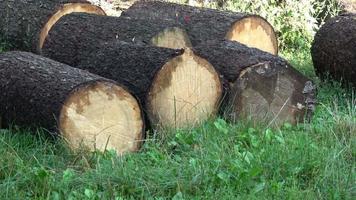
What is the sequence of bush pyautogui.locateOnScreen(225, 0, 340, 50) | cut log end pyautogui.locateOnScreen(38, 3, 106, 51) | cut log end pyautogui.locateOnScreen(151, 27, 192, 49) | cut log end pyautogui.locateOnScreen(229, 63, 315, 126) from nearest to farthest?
cut log end pyautogui.locateOnScreen(229, 63, 315, 126), cut log end pyautogui.locateOnScreen(151, 27, 192, 49), cut log end pyautogui.locateOnScreen(38, 3, 106, 51), bush pyautogui.locateOnScreen(225, 0, 340, 50)

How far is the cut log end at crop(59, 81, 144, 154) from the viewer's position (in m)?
4.77

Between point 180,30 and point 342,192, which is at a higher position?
point 180,30

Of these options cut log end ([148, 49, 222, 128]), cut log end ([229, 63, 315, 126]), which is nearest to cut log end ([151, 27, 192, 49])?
cut log end ([148, 49, 222, 128])

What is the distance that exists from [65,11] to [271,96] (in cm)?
299

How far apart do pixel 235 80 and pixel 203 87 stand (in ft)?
0.94

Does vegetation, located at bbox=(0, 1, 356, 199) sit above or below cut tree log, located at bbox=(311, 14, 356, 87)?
below

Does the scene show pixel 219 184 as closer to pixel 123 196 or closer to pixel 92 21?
pixel 123 196

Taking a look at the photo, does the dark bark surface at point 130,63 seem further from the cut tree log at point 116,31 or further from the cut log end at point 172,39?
the cut log end at point 172,39

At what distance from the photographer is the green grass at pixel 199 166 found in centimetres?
396

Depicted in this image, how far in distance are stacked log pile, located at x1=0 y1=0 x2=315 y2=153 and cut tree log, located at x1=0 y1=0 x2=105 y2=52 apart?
29 cm

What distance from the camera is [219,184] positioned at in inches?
159

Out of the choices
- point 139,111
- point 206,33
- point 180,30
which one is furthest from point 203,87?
point 206,33

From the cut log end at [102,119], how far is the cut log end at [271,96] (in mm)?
959

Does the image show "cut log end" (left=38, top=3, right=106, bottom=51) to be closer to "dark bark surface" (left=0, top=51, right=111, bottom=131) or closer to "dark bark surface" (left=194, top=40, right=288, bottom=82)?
"dark bark surface" (left=0, top=51, right=111, bottom=131)
